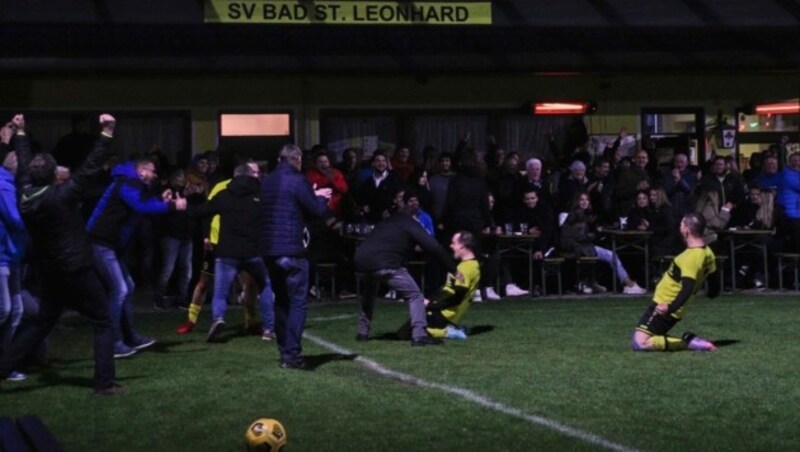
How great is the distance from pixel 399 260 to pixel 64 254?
4271 millimetres

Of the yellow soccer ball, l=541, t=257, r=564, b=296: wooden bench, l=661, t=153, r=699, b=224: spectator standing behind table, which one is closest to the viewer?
the yellow soccer ball

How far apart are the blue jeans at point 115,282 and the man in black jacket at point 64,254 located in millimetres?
1669

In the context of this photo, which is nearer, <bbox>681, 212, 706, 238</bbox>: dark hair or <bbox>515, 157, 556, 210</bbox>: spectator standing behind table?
<bbox>681, 212, 706, 238</bbox>: dark hair

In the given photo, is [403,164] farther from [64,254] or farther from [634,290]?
[64,254]

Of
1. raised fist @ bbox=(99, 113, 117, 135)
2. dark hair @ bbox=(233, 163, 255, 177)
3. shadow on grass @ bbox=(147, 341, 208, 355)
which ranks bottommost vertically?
shadow on grass @ bbox=(147, 341, 208, 355)

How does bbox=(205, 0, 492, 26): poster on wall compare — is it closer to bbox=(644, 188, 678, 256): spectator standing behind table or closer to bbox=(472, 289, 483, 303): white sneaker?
bbox=(644, 188, 678, 256): spectator standing behind table

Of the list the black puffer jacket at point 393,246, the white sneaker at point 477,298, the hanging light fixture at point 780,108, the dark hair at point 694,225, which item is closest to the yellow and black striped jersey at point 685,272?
the dark hair at point 694,225

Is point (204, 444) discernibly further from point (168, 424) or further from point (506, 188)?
point (506, 188)

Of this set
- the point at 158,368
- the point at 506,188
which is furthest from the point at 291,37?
the point at 158,368

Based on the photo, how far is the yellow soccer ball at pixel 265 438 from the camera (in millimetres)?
8453

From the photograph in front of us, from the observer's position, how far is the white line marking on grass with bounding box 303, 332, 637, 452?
366 inches

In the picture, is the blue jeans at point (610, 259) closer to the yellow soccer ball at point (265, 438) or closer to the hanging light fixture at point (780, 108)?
the hanging light fixture at point (780, 108)

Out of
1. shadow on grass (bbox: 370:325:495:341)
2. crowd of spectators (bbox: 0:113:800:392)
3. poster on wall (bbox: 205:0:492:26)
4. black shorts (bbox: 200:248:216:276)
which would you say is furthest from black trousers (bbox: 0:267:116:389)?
poster on wall (bbox: 205:0:492:26)

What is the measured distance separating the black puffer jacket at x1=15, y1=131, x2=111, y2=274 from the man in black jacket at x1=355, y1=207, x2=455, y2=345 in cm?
391
